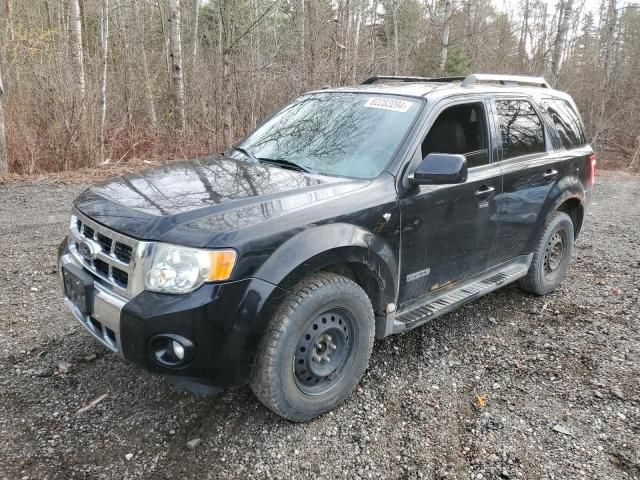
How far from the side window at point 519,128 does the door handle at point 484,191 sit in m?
0.36

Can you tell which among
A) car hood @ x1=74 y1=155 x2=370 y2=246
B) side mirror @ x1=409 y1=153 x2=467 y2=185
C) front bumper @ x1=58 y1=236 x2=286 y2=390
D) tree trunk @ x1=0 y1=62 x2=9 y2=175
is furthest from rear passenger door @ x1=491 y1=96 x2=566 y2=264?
tree trunk @ x1=0 y1=62 x2=9 y2=175

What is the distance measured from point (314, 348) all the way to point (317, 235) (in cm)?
64

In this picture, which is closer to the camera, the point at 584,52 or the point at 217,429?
the point at 217,429

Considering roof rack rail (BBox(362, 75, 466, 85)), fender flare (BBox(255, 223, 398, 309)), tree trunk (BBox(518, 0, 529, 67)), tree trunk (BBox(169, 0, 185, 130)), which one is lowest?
fender flare (BBox(255, 223, 398, 309))

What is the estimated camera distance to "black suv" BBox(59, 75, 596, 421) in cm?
229

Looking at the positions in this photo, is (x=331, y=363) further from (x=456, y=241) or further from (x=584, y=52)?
(x=584, y=52)

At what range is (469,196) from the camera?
11.2 ft

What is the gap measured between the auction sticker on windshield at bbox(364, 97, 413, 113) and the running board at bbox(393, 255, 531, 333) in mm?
1307

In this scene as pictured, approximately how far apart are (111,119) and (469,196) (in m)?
11.3

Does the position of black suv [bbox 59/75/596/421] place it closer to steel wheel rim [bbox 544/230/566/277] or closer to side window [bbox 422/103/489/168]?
side window [bbox 422/103/489/168]

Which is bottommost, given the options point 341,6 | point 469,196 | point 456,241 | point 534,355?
point 534,355

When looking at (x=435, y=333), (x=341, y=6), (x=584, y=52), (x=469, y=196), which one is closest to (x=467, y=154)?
(x=469, y=196)

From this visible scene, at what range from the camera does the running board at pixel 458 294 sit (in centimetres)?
319

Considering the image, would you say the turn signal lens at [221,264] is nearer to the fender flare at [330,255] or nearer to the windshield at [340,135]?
the fender flare at [330,255]
